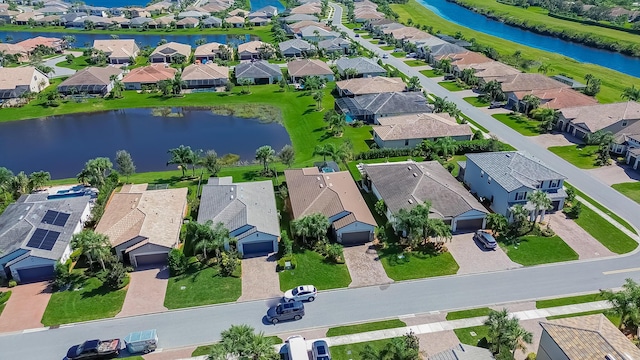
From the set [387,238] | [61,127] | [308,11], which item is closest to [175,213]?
[387,238]

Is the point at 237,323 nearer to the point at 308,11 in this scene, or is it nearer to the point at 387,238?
the point at 387,238

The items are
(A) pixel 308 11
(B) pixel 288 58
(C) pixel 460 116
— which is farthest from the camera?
(A) pixel 308 11

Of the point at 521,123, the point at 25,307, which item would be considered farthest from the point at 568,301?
the point at 25,307

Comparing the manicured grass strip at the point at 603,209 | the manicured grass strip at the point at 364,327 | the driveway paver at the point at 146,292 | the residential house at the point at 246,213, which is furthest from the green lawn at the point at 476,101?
the driveway paver at the point at 146,292

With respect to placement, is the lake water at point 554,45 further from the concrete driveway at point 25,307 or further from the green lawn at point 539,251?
the concrete driveway at point 25,307

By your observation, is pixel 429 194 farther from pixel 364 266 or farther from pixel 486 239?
pixel 364 266

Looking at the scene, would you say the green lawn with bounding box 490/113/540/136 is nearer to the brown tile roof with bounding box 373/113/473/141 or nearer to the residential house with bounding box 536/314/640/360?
the brown tile roof with bounding box 373/113/473/141
